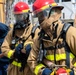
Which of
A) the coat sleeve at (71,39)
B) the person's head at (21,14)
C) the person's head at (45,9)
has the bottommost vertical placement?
the coat sleeve at (71,39)

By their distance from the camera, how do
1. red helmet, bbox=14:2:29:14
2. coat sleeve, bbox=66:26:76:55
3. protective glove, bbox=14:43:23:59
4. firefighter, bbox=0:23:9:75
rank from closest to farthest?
coat sleeve, bbox=66:26:76:55, protective glove, bbox=14:43:23:59, red helmet, bbox=14:2:29:14, firefighter, bbox=0:23:9:75

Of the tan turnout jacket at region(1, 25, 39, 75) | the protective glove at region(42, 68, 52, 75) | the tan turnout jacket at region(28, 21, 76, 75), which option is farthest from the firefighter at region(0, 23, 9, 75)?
the protective glove at region(42, 68, 52, 75)

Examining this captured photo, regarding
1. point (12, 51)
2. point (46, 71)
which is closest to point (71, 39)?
point (46, 71)

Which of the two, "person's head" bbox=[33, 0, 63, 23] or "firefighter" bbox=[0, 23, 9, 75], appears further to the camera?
"firefighter" bbox=[0, 23, 9, 75]

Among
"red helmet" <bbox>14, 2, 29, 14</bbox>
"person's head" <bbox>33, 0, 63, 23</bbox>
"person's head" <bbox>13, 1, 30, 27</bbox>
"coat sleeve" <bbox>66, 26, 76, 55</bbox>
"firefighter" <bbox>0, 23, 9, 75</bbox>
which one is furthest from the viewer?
"firefighter" <bbox>0, 23, 9, 75</bbox>

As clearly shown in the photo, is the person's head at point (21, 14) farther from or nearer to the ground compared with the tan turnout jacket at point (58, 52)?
farther from the ground

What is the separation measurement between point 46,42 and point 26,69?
1518mm

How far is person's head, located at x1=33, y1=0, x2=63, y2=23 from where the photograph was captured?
160 inches

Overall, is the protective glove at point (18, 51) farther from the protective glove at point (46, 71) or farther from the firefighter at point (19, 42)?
the protective glove at point (46, 71)

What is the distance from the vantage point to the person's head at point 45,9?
13.3 ft

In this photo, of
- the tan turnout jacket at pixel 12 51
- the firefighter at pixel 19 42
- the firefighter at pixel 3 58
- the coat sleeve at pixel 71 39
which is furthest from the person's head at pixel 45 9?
the firefighter at pixel 3 58

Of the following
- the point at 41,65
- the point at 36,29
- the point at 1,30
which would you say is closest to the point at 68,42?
Result: the point at 41,65

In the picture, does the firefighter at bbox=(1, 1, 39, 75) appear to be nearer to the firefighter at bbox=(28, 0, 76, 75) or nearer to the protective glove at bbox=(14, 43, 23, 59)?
the protective glove at bbox=(14, 43, 23, 59)

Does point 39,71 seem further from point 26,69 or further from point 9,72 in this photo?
point 9,72
